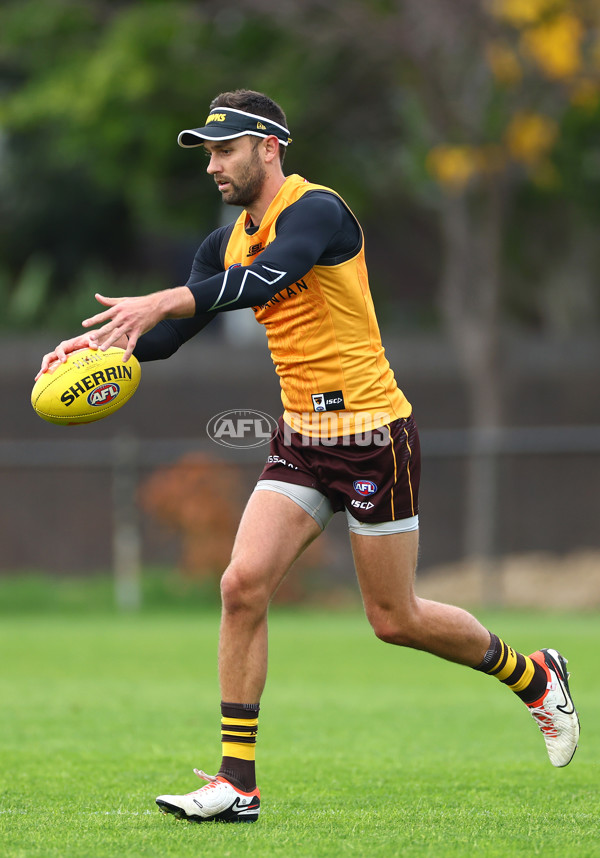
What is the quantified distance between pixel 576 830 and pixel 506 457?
51.5 feet

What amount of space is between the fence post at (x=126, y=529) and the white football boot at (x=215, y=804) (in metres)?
13.6

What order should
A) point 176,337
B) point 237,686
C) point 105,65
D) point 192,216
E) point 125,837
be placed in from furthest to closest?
point 192,216 < point 105,65 < point 176,337 < point 237,686 < point 125,837

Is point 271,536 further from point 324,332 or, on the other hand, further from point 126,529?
point 126,529

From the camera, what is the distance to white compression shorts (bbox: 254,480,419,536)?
577cm

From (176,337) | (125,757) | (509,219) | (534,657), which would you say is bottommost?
(125,757)

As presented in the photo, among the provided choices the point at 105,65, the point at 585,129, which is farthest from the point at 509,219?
the point at 105,65

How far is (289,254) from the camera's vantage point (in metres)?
5.26

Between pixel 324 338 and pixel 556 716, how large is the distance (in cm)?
213

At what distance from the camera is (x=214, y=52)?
65.9ft

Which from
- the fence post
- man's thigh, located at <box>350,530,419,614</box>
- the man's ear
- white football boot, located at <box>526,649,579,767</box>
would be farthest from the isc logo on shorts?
the fence post

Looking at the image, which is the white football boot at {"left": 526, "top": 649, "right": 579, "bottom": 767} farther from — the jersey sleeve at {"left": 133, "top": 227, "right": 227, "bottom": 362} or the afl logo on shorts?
the jersey sleeve at {"left": 133, "top": 227, "right": 227, "bottom": 362}

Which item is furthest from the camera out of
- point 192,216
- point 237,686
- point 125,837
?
point 192,216

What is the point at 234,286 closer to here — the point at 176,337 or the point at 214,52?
the point at 176,337

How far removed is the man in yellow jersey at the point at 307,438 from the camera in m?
5.55
